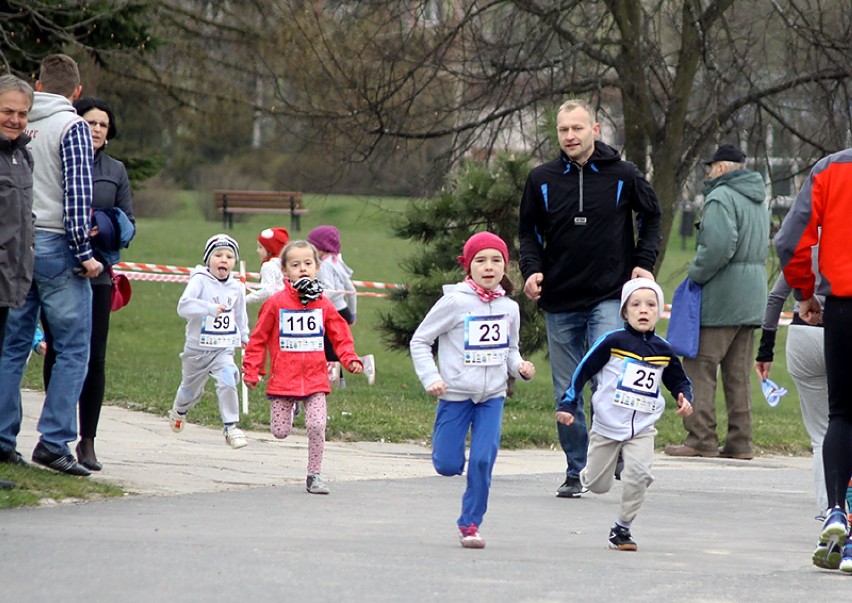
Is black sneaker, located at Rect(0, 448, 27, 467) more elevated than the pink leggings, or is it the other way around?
the pink leggings

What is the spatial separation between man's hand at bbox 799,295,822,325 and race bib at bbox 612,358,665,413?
2.42ft

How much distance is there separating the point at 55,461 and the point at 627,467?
10.2 ft

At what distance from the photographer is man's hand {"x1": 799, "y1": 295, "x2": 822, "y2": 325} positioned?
7.59 meters

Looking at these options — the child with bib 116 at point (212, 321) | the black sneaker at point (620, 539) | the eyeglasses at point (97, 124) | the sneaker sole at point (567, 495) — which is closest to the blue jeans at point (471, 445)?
the black sneaker at point (620, 539)

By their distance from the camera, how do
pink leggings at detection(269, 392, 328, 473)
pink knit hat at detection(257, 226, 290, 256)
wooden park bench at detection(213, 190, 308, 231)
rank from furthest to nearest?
wooden park bench at detection(213, 190, 308, 231), pink knit hat at detection(257, 226, 290, 256), pink leggings at detection(269, 392, 328, 473)

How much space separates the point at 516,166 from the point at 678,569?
10.7 metres

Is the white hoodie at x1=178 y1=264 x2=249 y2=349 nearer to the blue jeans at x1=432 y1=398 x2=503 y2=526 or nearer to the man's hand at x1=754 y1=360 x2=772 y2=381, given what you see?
the blue jeans at x1=432 y1=398 x2=503 y2=526

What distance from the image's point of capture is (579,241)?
9.29 m

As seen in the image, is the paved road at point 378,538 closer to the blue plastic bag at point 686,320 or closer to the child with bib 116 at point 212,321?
the child with bib 116 at point 212,321

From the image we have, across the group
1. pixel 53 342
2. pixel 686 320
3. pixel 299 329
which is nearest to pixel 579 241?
pixel 299 329

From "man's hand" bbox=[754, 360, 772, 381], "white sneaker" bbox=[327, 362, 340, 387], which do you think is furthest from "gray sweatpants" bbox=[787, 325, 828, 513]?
"white sneaker" bbox=[327, 362, 340, 387]

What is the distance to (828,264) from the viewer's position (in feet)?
23.1

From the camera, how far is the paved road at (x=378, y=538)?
5895mm

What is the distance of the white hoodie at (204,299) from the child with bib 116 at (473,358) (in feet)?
12.3
